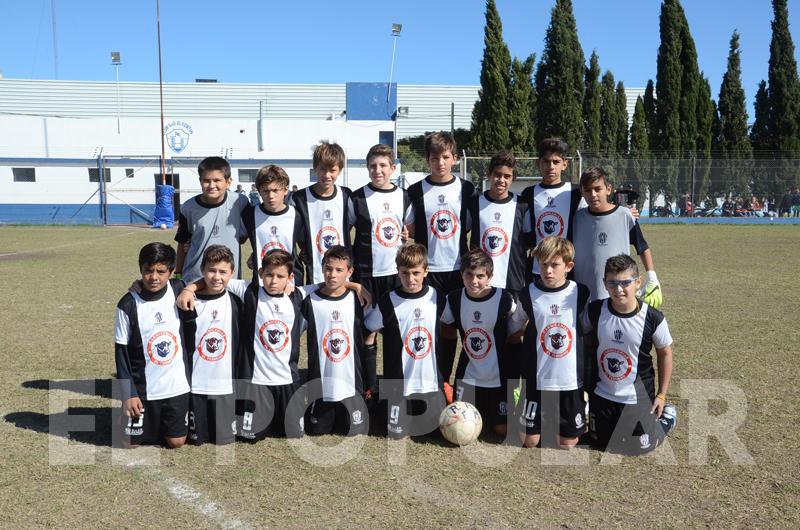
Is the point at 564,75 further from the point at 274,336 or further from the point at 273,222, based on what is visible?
the point at 274,336

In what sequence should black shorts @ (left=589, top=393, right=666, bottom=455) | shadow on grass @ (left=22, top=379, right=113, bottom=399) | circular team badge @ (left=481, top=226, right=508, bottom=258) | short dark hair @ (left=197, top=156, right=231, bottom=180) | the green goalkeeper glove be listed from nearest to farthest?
1. black shorts @ (left=589, top=393, right=666, bottom=455)
2. the green goalkeeper glove
3. short dark hair @ (left=197, top=156, right=231, bottom=180)
4. circular team badge @ (left=481, top=226, right=508, bottom=258)
5. shadow on grass @ (left=22, top=379, right=113, bottom=399)

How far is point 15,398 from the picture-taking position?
4.93 meters

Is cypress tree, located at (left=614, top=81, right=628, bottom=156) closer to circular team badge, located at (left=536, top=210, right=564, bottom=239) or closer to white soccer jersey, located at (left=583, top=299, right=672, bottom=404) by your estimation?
circular team badge, located at (left=536, top=210, right=564, bottom=239)

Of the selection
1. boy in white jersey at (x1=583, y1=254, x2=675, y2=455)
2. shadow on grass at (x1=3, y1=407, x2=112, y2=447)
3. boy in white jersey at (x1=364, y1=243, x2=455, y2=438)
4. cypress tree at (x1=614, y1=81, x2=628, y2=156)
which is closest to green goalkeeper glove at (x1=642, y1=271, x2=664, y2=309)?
boy in white jersey at (x1=583, y1=254, x2=675, y2=455)

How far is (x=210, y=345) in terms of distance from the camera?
4.26 m

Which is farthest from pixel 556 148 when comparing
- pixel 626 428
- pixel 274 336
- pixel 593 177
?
pixel 274 336

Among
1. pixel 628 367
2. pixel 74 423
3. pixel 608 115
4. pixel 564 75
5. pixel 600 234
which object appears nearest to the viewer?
pixel 628 367

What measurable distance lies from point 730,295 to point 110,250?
44.1ft

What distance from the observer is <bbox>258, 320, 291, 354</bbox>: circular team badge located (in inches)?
169

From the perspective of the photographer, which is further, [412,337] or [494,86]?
[494,86]

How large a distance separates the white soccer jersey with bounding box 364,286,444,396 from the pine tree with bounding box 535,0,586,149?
28.1m

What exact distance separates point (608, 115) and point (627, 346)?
30792mm

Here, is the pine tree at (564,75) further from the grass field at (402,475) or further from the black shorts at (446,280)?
the black shorts at (446,280)

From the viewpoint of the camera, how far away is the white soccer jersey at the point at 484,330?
14.2 ft
